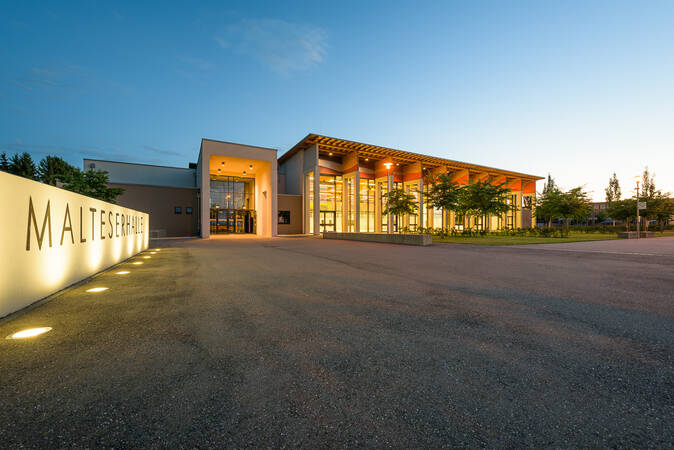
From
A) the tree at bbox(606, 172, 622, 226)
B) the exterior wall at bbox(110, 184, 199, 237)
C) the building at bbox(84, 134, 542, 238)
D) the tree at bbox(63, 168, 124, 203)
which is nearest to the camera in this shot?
the tree at bbox(63, 168, 124, 203)

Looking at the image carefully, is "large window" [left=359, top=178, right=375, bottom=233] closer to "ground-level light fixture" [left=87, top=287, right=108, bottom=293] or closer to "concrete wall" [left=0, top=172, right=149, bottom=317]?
"concrete wall" [left=0, top=172, right=149, bottom=317]

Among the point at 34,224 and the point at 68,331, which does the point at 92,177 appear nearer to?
the point at 34,224

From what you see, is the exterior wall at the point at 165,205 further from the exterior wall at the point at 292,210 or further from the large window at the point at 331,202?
the large window at the point at 331,202

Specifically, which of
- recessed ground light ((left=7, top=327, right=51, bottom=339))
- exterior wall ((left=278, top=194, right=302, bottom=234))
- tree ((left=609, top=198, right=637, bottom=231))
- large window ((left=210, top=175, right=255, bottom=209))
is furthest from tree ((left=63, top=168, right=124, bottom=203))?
tree ((left=609, top=198, right=637, bottom=231))

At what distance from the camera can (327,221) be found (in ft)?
114

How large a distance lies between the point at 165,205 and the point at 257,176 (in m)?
10.4

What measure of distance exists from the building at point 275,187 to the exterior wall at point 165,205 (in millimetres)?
81

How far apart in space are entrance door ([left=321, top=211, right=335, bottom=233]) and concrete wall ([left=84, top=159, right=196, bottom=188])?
1834 cm

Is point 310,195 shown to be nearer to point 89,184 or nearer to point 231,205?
point 231,205

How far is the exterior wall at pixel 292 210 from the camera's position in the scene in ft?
103

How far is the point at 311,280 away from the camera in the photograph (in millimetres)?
6387

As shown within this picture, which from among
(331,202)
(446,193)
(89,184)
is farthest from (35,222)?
(331,202)

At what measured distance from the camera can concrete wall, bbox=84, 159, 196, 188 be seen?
32.9 metres

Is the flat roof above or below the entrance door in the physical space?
above
